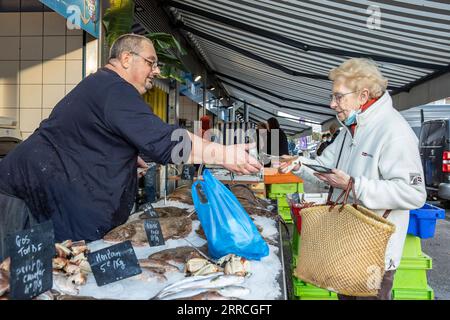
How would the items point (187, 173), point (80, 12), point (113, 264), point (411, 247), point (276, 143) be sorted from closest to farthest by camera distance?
point (113, 264) → point (411, 247) → point (187, 173) → point (80, 12) → point (276, 143)

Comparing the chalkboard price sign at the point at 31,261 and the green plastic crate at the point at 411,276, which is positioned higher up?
the chalkboard price sign at the point at 31,261

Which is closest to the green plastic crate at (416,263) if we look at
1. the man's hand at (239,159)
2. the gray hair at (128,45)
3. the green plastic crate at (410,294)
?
the green plastic crate at (410,294)

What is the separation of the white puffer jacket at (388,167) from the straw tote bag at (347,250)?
0.14 meters

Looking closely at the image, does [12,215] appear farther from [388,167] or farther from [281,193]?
[281,193]

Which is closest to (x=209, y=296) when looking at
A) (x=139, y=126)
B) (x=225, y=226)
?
(x=225, y=226)

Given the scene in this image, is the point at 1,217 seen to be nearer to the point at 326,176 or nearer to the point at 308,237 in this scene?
the point at 308,237

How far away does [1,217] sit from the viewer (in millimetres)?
2121

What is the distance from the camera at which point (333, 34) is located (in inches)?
260

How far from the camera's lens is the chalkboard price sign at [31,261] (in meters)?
1.21

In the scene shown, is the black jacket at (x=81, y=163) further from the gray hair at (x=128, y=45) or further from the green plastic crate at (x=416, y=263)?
the green plastic crate at (x=416, y=263)

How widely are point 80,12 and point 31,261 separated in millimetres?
3908

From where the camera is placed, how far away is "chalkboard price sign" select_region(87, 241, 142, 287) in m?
1.48
